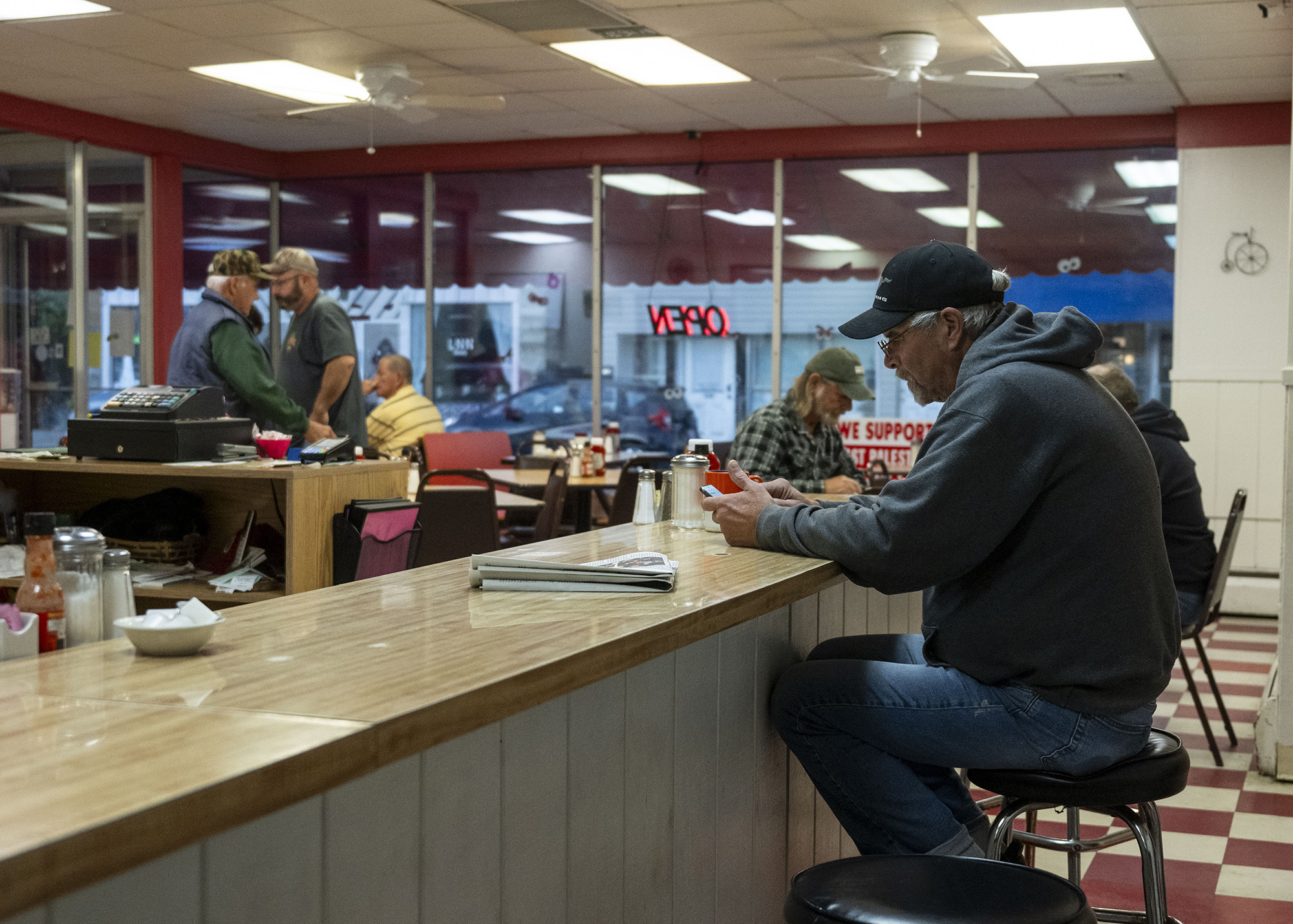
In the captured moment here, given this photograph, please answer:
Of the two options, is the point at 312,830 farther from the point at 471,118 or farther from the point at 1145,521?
the point at 471,118

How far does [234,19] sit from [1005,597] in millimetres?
5330

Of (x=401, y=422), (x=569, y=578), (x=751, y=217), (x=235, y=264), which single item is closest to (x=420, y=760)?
(x=569, y=578)

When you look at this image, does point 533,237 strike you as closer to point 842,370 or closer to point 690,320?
point 690,320

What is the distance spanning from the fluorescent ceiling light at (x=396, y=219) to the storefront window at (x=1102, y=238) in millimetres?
4150

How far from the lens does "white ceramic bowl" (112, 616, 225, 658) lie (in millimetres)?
1391

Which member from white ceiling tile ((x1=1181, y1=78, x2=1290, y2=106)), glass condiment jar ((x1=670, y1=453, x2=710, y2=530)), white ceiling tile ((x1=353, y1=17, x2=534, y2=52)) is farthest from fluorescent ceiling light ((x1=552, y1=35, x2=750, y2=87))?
glass condiment jar ((x1=670, y1=453, x2=710, y2=530))

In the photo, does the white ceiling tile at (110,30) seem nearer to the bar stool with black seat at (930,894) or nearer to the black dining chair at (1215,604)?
the black dining chair at (1215,604)

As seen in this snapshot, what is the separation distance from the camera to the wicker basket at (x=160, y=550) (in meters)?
3.79

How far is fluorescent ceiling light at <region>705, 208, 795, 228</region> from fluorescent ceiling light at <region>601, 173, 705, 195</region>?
0.64 feet

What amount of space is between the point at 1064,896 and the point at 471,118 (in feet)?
24.9

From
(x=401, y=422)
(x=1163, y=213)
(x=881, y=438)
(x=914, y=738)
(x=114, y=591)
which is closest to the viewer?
(x=114, y=591)

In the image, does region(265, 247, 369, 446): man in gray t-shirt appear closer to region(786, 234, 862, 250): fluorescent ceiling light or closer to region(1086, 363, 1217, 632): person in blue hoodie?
region(1086, 363, 1217, 632): person in blue hoodie

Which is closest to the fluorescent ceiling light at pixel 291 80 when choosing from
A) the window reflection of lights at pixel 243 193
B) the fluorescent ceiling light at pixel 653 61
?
the fluorescent ceiling light at pixel 653 61

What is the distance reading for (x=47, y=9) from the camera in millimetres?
5934
